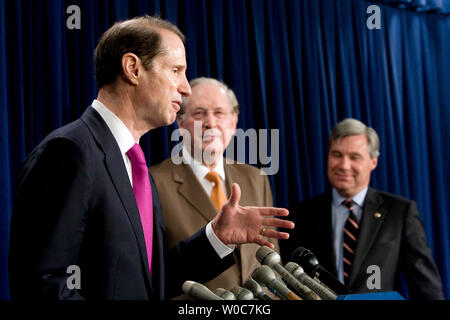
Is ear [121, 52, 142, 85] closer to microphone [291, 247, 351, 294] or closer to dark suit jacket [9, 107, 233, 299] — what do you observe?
dark suit jacket [9, 107, 233, 299]

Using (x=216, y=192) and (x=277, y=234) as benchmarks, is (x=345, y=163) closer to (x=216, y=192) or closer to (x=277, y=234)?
(x=216, y=192)

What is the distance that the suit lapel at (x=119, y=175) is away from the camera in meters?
1.22

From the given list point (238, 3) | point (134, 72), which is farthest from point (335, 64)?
point (134, 72)

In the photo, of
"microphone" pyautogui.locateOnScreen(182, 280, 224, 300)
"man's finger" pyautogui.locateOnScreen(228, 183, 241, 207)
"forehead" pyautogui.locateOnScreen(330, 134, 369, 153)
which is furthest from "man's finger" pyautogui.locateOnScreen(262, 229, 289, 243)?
"forehead" pyautogui.locateOnScreen(330, 134, 369, 153)

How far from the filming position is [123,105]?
54.3 inches

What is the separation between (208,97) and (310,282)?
1.29 m

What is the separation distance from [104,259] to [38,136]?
55.4 inches

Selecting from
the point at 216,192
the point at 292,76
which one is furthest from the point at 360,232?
the point at 292,76

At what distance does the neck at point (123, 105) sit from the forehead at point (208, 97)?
0.91 metres

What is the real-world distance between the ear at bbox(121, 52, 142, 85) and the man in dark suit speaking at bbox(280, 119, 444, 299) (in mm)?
1449

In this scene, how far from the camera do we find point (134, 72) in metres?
1.40

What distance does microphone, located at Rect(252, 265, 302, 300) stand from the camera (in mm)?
1126

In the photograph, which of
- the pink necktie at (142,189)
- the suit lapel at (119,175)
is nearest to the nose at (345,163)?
the pink necktie at (142,189)

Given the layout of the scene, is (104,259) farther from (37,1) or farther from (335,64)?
(335,64)
